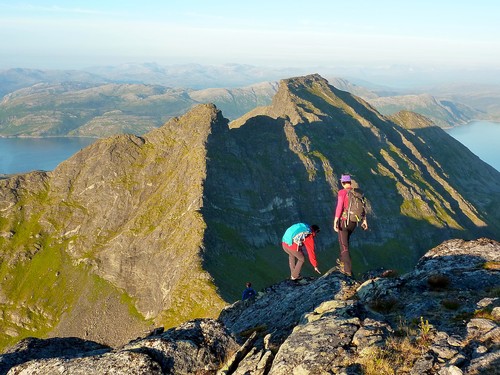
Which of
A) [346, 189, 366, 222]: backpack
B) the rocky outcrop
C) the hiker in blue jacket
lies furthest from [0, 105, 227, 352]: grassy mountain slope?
the rocky outcrop

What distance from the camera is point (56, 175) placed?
632 feet

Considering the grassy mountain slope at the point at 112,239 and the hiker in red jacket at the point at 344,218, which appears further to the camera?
the grassy mountain slope at the point at 112,239

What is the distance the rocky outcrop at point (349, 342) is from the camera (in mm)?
11781

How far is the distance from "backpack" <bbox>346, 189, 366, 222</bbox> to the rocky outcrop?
3526 millimetres

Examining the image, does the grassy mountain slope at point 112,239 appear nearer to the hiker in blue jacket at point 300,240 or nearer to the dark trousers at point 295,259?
the dark trousers at point 295,259

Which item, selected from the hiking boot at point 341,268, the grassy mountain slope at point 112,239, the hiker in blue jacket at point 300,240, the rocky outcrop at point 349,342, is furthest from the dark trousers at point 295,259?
the grassy mountain slope at point 112,239

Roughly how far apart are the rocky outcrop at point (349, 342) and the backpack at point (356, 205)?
139 inches

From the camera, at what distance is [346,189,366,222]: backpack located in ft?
68.0

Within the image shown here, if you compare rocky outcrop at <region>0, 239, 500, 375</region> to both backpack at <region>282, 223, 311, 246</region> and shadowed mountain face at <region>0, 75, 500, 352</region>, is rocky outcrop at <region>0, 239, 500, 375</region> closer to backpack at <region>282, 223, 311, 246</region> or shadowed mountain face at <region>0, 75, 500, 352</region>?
backpack at <region>282, 223, 311, 246</region>

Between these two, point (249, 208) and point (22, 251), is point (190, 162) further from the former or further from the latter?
point (22, 251)

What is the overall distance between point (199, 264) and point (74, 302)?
59.8 metres

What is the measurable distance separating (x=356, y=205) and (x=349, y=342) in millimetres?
9288

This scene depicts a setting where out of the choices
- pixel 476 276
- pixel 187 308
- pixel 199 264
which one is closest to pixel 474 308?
pixel 476 276

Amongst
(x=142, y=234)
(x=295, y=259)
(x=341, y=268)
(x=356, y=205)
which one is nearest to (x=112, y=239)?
(x=142, y=234)
